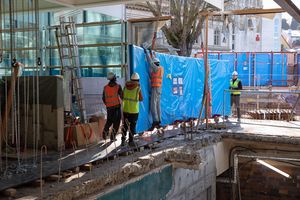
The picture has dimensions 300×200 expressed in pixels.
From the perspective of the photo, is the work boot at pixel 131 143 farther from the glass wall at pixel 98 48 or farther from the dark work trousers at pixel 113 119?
the glass wall at pixel 98 48

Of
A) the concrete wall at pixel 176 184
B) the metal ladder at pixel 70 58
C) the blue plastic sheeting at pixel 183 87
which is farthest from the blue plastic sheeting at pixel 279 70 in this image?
the metal ladder at pixel 70 58

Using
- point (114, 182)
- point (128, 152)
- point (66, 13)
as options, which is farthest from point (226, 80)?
point (114, 182)

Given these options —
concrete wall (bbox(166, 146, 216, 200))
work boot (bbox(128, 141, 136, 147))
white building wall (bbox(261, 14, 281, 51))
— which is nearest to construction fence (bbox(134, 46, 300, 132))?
work boot (bbox(128, 141, 136, 147))

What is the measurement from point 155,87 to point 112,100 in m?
1.78

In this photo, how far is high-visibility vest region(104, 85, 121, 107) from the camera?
32.6 feet

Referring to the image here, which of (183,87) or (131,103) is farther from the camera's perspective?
(183,87)

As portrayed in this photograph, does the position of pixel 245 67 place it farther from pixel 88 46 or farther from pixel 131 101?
pixel 131 101

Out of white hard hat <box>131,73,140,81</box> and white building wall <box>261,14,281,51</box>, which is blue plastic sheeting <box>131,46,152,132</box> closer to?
white hard hat <box>131,73,140,81</box>

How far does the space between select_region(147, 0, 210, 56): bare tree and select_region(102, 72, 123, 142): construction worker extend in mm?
14616

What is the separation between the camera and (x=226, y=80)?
54.8ft

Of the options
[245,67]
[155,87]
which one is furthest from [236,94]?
[245,67]

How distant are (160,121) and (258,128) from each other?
3.73 metres

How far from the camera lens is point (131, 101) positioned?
974 centimetres

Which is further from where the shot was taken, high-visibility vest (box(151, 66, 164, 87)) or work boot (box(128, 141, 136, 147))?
high-visibility vest (box(151, 66, 164, 87))
